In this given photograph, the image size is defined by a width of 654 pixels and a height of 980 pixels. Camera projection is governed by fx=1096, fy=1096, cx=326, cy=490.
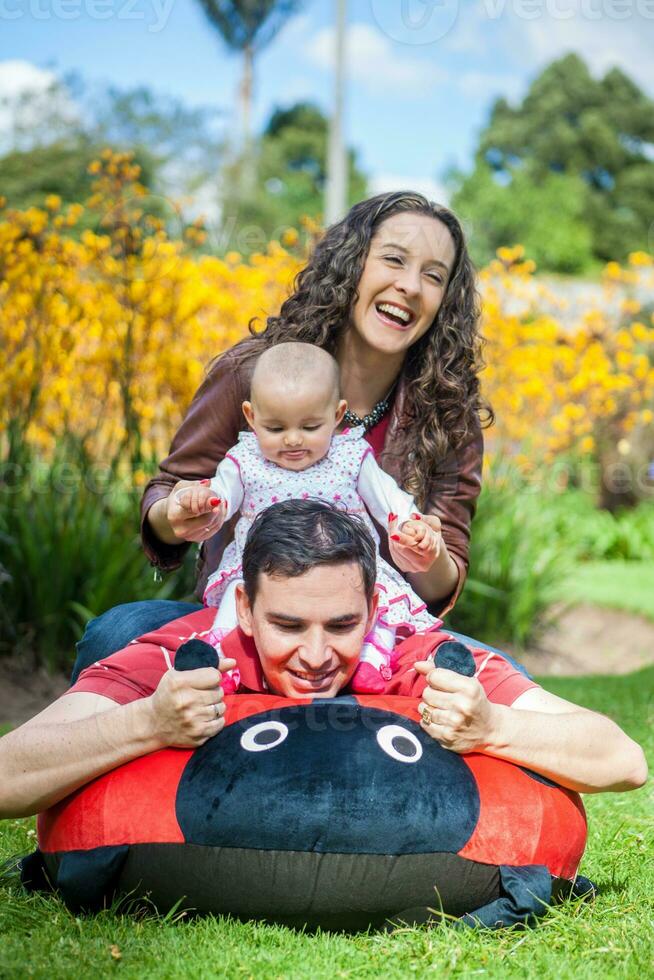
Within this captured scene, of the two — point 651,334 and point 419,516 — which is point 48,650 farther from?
point 651,334

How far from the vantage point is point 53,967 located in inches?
82.8

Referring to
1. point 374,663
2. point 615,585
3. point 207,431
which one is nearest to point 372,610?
point 374,663

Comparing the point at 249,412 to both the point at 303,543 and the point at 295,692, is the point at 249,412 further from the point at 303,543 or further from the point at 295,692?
the point at 295,692

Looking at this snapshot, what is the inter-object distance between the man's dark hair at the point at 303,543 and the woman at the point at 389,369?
21.4 inches

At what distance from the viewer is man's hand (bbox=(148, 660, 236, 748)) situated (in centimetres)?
235

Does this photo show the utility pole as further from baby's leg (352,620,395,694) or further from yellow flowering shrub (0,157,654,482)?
baby's leg (352,620,395,694)

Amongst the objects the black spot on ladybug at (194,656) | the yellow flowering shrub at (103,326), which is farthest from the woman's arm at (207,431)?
the yellow flowering shrub at (103,326)

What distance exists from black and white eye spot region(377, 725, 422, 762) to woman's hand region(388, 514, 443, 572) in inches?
18.9

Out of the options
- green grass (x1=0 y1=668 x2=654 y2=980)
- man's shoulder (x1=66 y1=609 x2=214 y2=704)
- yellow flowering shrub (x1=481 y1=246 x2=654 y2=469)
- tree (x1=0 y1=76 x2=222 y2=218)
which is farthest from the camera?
tree (x1=0 y1=76 x2=222 y2=218)

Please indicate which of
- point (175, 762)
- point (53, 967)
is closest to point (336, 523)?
point (175, 762)

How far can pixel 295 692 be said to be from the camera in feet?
8.50

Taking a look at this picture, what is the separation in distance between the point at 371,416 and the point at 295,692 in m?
1.12

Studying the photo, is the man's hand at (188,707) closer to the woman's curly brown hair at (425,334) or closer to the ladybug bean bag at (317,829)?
the ladybug bean bag at (317,829)

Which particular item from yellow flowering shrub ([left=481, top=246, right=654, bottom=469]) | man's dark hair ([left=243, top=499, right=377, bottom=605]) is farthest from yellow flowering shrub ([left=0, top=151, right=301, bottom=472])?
man's dark hair ([left=243, top=499, right=377, bottom=605])
